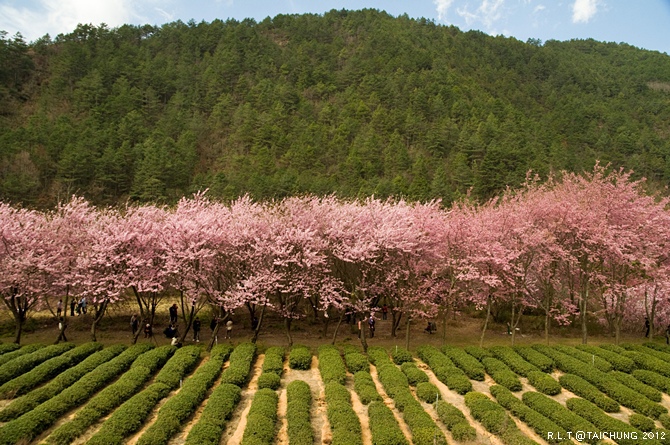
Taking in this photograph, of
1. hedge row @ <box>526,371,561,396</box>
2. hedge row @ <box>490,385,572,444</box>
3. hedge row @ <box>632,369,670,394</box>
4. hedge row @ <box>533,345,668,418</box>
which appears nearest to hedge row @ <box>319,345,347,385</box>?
hedge row @ <box>490,385,572,444</box>

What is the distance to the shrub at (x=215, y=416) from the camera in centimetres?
1309

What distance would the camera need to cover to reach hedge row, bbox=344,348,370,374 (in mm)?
19984

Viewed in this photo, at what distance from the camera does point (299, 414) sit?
1466 centimetres

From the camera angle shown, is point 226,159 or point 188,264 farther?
point 226,159

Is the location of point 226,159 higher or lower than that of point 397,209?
higher

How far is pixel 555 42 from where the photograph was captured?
142125 mm

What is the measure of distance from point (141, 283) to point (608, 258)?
28.5 meters

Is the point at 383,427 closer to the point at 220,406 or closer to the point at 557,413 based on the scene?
the point at 220,406

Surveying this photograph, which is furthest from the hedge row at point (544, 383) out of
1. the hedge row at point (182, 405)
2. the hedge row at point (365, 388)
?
the hedge row at point (182, 405)

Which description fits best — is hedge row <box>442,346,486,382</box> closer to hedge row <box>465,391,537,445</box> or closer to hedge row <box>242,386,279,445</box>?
hedge row <box>465,391,537,445</box>

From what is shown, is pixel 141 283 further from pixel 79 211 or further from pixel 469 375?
pixel 469 375

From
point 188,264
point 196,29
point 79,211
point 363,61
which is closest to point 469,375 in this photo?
point 188,264

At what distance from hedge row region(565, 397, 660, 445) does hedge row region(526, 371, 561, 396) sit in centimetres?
145

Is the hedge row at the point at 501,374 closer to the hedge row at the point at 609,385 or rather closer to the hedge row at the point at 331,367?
the hedge row at the point at 609,385
